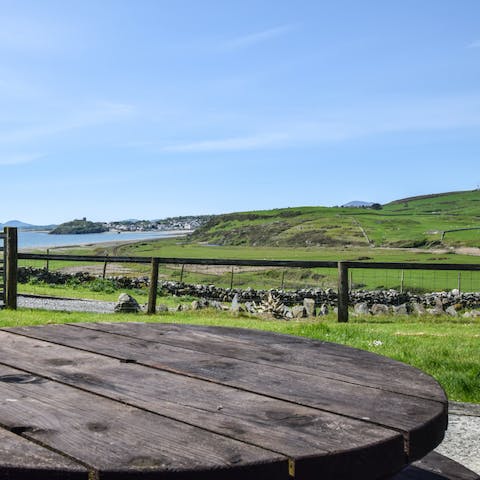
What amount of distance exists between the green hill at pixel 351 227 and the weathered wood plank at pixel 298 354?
62946mm

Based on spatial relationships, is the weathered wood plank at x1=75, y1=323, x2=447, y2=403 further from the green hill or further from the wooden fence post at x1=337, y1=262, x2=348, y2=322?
the green hill

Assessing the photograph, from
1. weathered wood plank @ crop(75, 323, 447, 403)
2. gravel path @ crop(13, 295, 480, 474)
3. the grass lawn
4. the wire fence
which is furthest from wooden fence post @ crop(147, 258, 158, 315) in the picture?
the wire fence

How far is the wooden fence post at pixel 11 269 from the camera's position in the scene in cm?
1175

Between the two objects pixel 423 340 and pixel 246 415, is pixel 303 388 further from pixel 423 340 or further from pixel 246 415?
pixel 423 340

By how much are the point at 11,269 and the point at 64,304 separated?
346cm

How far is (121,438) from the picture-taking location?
1.31 meters

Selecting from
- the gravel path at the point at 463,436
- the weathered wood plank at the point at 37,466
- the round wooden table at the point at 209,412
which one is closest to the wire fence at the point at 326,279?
the gravel path at the point at 463,436

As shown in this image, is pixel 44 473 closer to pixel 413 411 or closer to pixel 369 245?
pixel 413 411

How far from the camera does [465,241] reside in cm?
6425

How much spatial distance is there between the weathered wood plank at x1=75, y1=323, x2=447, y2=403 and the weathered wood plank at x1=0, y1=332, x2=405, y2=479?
1.25ft

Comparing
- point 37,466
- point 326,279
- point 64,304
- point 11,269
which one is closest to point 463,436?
point 37,466

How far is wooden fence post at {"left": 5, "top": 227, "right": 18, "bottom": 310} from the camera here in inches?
463

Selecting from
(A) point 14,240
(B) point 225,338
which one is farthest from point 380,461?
(A) point 14,240

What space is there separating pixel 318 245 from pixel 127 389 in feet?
241
